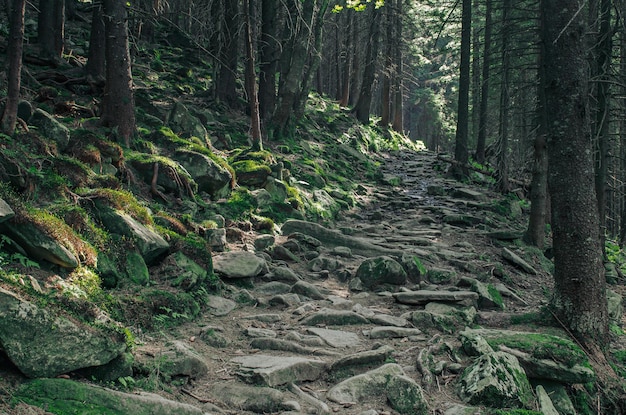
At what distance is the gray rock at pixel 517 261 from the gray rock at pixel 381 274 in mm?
3348

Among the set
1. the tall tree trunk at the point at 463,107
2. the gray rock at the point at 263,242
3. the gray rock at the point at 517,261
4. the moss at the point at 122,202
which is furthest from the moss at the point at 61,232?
the tall tree trunk at the point at 463,107

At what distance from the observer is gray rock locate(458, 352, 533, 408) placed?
4262 millimetres

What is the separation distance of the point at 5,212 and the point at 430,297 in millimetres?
5284

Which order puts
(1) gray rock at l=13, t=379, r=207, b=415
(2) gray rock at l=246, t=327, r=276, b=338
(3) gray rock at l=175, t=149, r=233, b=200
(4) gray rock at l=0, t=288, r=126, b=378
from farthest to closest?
(3) gray rock at l=175, t=149, r=233, b=200 → (2) gray rock at l=246, t=327, r=276, b=338 → (4) gray rock at l=0, t=288, r=126, b=378 → (1) gray rock at l=13, t=379, r=207, b=415

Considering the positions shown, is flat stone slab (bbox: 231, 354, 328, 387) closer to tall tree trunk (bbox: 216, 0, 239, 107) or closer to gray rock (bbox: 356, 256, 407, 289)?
gray rock (bbox: 356, 256, 407, 289)

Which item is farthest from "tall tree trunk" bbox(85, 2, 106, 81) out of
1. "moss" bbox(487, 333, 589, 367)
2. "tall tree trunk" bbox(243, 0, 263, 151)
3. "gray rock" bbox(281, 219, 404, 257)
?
"moss" bbox(487, 333, 589, 367)

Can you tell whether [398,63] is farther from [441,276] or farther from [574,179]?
[574,179]

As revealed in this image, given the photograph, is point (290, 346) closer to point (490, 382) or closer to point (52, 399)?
point (490, 382)

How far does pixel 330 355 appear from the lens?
200 inches

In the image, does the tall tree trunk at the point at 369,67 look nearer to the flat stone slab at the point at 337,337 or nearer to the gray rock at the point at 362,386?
the flat stone slab at the point at 337,337

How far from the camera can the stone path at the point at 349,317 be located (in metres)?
4.20

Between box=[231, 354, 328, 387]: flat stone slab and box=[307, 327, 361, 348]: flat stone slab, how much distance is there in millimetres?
696

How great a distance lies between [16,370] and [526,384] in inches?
167

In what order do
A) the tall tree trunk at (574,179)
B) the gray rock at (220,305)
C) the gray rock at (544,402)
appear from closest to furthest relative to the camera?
the gray rock at (544,402) → the tall tree trunk at (574,179) → the gray rock at (220,305)
